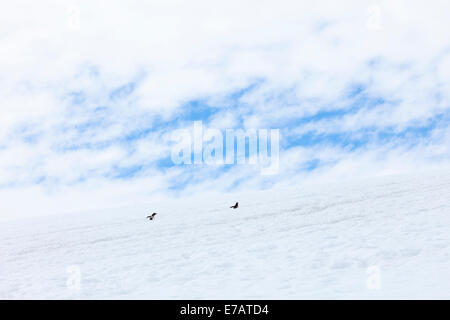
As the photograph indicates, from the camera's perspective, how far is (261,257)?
14.7 metres

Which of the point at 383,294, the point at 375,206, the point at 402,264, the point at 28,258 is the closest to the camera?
the point at 383,294

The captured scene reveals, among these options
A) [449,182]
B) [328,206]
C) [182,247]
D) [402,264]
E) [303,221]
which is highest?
[449,182]

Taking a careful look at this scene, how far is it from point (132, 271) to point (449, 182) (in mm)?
24766

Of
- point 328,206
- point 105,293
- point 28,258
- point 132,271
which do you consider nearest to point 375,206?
point 328,206

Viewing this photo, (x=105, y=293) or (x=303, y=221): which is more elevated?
(x=303, y=221)

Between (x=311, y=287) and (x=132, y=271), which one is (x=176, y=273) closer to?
(x=132, y=271)

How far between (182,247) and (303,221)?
6.75 meters

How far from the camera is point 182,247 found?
58.1ft

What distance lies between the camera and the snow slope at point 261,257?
10844 millimetres

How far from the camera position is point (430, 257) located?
12.1m

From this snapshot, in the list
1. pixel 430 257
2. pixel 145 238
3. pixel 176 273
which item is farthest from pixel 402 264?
pixel 145 238

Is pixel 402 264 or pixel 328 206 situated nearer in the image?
pixel 402 264

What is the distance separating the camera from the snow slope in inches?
427

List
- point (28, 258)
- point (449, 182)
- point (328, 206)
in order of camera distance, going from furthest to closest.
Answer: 1. point (449, 182)
2. point (328, 206)
3. point (28, 258)
